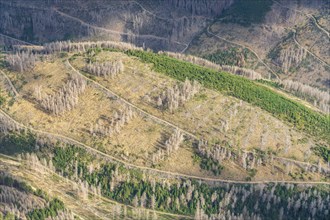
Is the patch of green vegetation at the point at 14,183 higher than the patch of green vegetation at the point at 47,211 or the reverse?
higher

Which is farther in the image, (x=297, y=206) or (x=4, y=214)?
(x=297, y=206)

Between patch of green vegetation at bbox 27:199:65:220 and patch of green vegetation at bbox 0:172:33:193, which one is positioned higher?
patch of green vegetation at bbox 0:172:33:193

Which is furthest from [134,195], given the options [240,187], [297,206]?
[297,206]

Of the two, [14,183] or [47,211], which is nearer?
[47,211]

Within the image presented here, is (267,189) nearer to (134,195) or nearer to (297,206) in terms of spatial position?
(297,206)

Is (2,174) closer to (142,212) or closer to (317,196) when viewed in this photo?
(142,212)

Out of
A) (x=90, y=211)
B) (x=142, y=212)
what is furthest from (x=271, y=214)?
(x=90, y=211)

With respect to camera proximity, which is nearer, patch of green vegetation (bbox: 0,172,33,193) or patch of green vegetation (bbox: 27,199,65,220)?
patch of green vegetation (bbox: 27,199,65,220)

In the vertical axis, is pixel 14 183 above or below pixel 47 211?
above

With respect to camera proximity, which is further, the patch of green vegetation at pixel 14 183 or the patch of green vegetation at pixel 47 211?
the patch of green vegetation at pixel 14 183
